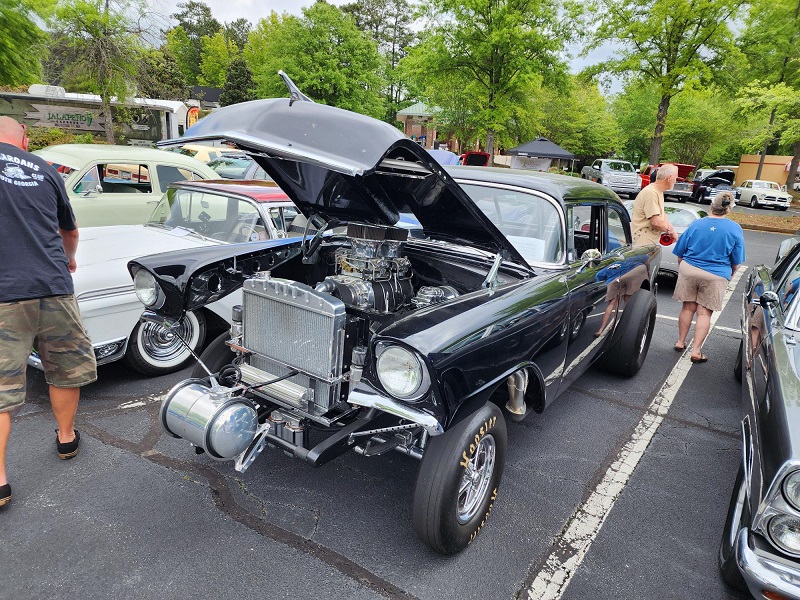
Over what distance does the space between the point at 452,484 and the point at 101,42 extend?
15.9 meters

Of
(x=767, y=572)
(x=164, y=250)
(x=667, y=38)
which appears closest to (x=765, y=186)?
(x=667, y=38)

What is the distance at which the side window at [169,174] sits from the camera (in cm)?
779

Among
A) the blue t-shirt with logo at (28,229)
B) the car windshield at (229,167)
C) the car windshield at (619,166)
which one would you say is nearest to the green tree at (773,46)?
the car windshield at (619,166)

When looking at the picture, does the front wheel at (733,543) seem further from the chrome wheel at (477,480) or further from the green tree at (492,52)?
the green tree at (492,52)

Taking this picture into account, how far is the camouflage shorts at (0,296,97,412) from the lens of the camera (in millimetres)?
2744

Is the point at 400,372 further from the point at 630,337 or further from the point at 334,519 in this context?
the point at 630,337

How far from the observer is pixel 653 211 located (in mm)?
5992

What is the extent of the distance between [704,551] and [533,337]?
1.42 meters

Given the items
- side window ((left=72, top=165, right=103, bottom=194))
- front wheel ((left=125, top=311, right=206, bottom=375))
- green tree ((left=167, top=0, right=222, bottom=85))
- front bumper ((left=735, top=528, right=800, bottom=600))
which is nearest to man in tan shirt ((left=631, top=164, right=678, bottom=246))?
front bumper ((left=735, top=528, right=800, bottom=600))

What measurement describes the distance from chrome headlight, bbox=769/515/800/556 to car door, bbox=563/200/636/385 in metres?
1.49

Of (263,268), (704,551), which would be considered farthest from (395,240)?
(704,551)

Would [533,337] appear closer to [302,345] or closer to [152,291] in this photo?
[302,345]

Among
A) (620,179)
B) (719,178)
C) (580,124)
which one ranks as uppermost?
(580,124)

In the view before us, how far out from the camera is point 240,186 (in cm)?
528
